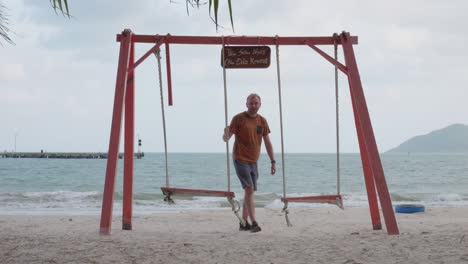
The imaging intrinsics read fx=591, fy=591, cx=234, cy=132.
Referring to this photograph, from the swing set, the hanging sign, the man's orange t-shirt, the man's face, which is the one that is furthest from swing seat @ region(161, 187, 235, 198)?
the hanging sign

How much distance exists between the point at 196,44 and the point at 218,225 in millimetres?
2848

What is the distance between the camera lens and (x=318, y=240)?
504 cm

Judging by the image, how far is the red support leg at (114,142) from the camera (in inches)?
206

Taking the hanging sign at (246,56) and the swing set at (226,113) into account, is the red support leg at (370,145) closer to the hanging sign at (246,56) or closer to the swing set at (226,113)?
the swing set at (226,113)

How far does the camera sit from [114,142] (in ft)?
17.3

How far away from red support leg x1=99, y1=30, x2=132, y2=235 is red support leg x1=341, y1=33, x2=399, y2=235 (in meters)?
2.11

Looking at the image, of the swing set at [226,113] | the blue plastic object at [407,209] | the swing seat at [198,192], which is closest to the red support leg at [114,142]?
the swing set at [226,113]

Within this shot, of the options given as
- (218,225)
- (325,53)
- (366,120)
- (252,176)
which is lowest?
(218,225)

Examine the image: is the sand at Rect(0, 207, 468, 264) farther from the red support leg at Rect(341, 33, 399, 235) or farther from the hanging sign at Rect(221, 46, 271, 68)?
the hanging sign at Rect(221, 46, 271, 68)

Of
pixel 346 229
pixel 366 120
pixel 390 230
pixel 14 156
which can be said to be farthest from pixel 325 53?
pixel 14 156

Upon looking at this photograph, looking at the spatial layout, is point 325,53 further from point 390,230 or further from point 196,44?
point 390,230

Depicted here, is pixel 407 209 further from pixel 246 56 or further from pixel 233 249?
pixel 233 249

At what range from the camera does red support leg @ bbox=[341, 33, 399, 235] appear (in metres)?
5.21

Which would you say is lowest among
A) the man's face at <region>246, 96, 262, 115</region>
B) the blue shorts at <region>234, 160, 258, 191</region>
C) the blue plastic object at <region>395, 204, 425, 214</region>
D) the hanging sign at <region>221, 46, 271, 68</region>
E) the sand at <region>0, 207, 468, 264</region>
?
the blue plastic object at <region>395, 204, 425, 214</region>
